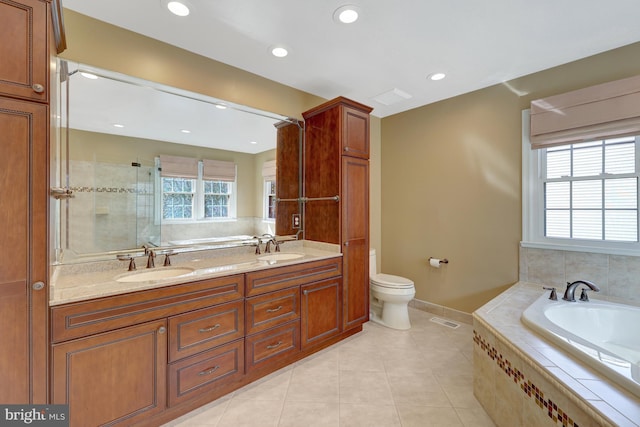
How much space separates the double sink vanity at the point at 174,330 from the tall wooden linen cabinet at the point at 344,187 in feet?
1.22

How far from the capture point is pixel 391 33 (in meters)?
1.94

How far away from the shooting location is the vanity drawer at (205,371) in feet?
5.17

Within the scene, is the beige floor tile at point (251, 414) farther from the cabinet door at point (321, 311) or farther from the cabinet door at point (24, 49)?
the cabinet door at point (24, 49)

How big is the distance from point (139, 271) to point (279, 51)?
6.32ft

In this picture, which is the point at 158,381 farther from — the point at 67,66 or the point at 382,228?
the point at 382,228

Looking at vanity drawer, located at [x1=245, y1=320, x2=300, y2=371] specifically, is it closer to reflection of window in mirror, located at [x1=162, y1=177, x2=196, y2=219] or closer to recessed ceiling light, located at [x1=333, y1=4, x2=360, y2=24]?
reflection of window in mirror, located at [x1=162, y1=177, x2=196, y2=219]

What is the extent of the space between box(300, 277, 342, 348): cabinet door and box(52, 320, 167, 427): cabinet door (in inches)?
40.6

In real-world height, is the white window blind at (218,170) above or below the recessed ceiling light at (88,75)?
below

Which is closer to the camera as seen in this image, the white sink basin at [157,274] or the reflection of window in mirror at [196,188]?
the white sink basin at [157,274]

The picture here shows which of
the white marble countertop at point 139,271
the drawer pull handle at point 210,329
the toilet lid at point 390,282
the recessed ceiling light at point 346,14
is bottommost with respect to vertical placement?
the toilet lid at point 390,282

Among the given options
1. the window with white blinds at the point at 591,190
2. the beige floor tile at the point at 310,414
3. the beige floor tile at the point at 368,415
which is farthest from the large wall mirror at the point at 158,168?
the window with white blinds at the point at 591,190

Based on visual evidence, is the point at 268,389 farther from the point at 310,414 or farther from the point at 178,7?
the point at 178,7

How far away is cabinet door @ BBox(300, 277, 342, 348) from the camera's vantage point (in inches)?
87.9

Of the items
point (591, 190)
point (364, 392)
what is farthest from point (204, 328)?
point (591, 190)
